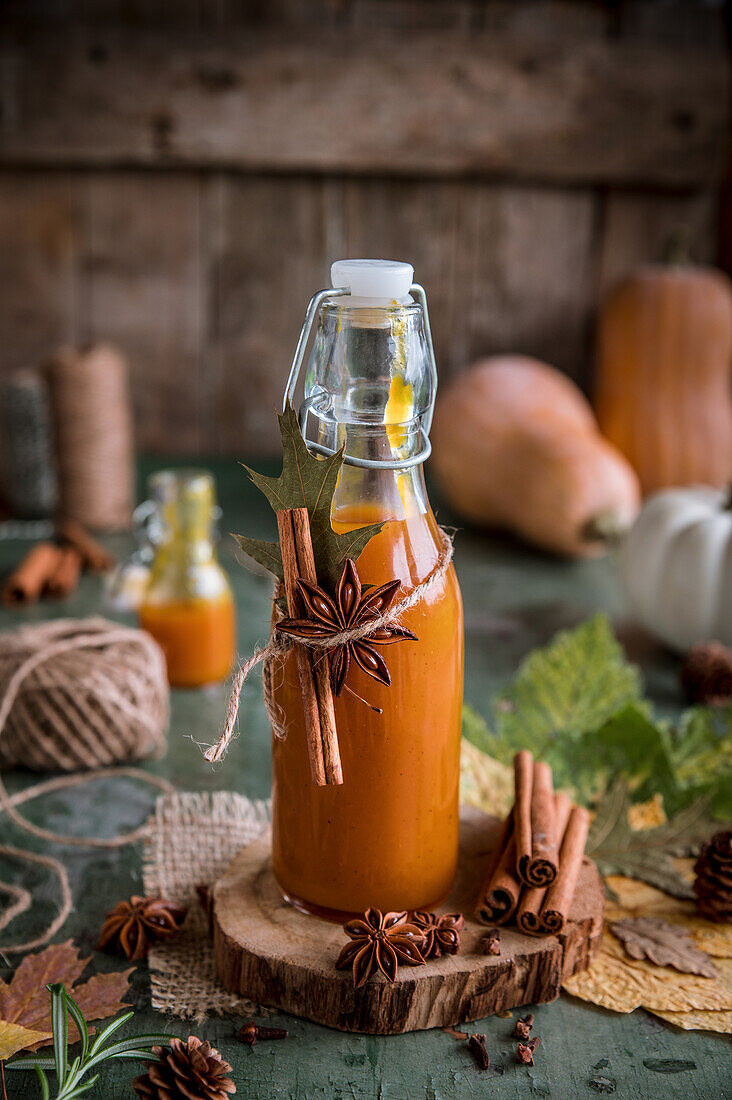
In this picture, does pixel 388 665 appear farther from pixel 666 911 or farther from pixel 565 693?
pixel 565 693

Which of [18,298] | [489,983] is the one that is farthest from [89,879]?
[18,298]

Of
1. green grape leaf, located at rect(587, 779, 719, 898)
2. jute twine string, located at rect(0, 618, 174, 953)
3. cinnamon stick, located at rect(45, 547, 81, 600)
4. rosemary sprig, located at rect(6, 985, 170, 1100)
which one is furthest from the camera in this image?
cinnamon stick, located at rect(45, 547, 81, 600)

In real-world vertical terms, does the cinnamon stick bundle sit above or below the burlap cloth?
above

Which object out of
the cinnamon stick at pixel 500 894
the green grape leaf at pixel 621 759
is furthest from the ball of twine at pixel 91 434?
the cinnamon stick at pixel 500 894

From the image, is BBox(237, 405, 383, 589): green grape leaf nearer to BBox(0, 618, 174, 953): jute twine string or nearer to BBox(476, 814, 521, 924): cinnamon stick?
BBox(476, 814, 521, 924): cinnamon stick

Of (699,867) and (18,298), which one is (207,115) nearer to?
(18,298)

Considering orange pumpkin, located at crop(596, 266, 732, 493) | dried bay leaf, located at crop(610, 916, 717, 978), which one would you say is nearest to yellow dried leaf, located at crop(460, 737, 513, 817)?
dried bay leaf, located at crop(610, 916, 717, 978)
